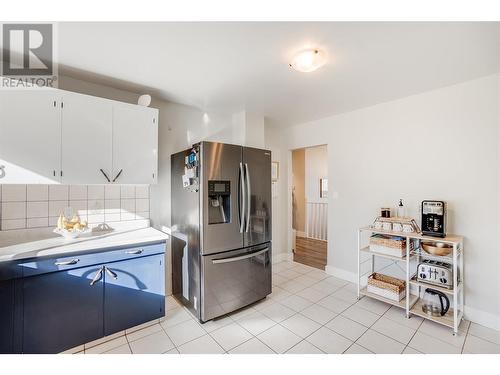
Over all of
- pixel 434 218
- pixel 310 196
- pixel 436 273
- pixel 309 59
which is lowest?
pixel 436 273

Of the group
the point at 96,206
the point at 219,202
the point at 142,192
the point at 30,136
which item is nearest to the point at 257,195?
the point at 219,202

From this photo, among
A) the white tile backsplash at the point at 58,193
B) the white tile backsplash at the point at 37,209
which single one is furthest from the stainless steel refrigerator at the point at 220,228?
the white tile backsplash at the point at 37,209

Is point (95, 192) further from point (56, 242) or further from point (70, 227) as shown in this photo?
point (56, 242)

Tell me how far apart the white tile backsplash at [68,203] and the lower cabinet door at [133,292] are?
2.19 ft

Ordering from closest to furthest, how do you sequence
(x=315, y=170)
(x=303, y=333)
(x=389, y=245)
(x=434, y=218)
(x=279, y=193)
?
(x=303, y=333), (x=434, y=218), (x=389, y=245), (x=279, y=193), (x=315, y=170)

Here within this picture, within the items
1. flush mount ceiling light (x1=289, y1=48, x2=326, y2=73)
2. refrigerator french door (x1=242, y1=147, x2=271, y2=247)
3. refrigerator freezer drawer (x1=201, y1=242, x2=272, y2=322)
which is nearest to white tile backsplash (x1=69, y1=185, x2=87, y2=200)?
refrigerator freezer drawer (x1=201, y1=242, x2=272, y2=322)

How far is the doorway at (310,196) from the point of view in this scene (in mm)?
5410

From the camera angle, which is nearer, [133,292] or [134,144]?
[133,292]

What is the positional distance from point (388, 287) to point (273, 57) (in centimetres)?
257

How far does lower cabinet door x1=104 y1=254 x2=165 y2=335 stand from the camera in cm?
179

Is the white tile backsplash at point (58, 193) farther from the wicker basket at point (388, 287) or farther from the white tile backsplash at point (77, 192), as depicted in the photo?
the wicker basket at point (388, 287)

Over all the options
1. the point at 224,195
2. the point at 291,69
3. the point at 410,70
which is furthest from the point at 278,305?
the point at 410,70

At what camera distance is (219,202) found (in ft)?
7.30
